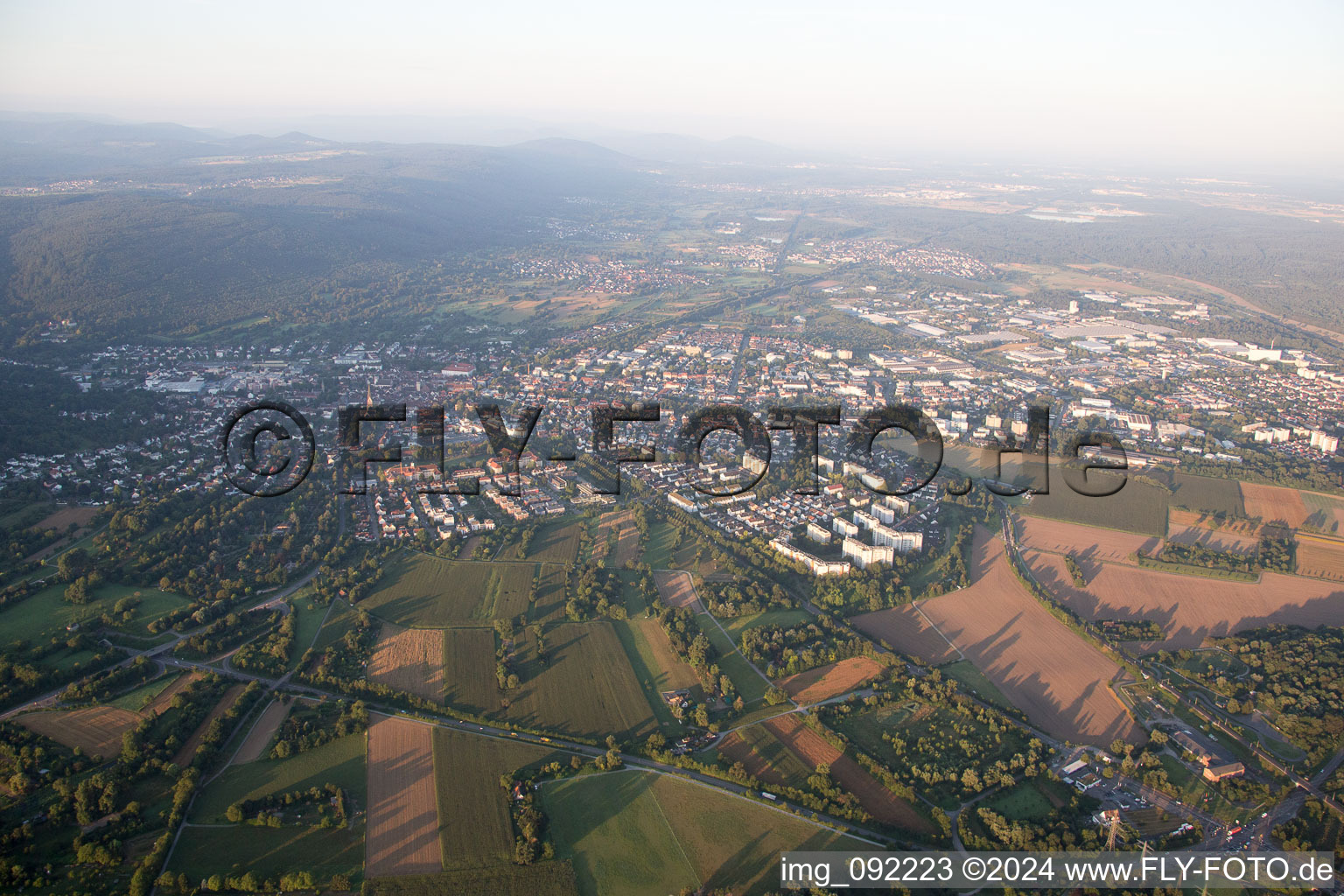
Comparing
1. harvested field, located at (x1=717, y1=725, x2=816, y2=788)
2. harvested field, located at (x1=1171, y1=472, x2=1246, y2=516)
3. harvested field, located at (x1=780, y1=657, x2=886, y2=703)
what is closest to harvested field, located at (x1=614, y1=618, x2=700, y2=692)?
harvested field, located at (x1=717, y1=725, x2=816, y2=788)

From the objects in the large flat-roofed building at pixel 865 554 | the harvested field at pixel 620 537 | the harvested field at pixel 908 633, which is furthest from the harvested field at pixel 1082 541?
the harvested field at pixel 620 537

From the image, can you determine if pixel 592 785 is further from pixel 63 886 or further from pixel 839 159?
pixel 839 159

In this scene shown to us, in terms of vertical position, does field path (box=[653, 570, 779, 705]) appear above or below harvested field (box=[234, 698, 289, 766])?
above

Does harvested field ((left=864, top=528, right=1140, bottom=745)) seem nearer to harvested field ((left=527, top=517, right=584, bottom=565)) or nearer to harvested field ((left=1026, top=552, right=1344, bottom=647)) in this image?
harvested field ((left=1026, top=552, right=1344, bottom=647))

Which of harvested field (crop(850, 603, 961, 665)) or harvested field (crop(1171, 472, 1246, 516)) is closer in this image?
harvested field (crop(850, 603, 961, 665))

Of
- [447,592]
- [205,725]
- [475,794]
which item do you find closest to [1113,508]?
[447,592]

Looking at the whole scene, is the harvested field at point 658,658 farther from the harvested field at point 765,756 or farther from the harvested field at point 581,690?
the harvested field at point 765,756
